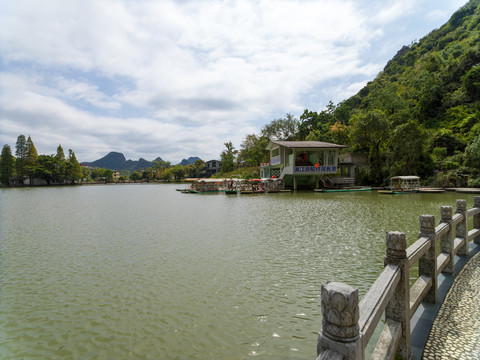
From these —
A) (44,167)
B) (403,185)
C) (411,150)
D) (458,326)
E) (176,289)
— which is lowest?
(176,289)

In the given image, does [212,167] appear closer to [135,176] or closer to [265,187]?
[135,176]

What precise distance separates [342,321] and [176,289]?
4.60 metres

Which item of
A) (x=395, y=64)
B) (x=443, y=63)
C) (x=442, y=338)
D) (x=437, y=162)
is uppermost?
(x=395, y=64)

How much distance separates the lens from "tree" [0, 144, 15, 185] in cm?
6512

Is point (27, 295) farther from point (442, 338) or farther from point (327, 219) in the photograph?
point (327, 219)

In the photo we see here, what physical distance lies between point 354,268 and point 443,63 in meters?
52.8

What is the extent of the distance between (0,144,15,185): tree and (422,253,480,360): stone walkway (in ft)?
293

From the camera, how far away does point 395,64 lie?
78375 millimetres

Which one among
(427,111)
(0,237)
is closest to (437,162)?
(427,111)

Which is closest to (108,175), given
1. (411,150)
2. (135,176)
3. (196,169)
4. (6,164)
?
(135,176)

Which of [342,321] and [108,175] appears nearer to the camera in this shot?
[342,321]

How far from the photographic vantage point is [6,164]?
6581 centimetres

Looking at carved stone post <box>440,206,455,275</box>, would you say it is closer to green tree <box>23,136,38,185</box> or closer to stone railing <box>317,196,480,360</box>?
stone railing <box>317,196,480,360</box>

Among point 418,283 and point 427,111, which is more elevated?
point 427,111
